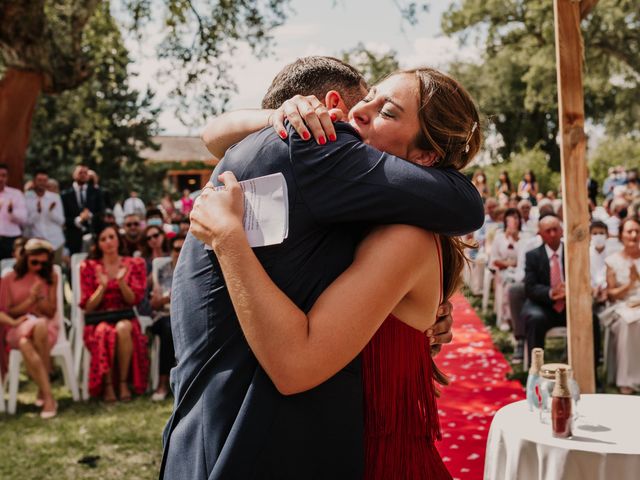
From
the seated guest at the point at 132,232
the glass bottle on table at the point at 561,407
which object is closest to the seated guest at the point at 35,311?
the seated guest at the point at 132,232

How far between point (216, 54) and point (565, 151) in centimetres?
648

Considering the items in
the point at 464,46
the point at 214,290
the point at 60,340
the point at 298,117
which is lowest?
the point at 60,340

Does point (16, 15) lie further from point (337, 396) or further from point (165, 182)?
point (165, 182)

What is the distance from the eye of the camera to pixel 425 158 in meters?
1.82

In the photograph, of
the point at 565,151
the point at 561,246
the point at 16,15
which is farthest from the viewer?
the point at 16,15

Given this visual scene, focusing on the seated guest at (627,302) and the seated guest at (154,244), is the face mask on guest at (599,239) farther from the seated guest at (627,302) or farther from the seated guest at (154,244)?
the seated guest at (154,244)

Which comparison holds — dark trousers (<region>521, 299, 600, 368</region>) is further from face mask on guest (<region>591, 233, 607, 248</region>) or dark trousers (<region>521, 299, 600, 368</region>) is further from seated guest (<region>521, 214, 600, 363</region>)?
face mask on guest (<region>591, 233, 607, 248</region>)

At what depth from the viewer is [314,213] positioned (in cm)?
160

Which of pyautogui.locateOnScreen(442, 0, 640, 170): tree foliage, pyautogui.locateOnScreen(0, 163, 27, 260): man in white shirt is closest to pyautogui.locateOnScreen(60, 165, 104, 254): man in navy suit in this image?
pyautogui.locateOnScreen(0, 163, 27, 260): man in white shirt

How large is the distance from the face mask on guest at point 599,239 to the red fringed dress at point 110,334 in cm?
514

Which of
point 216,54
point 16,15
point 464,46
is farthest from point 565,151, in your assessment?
point 464,46

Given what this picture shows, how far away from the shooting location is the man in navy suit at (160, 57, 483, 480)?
1.60m

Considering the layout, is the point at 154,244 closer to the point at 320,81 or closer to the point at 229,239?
the point at 320,81

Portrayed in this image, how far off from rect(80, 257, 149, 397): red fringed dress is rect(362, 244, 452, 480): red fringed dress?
18.7 ft
